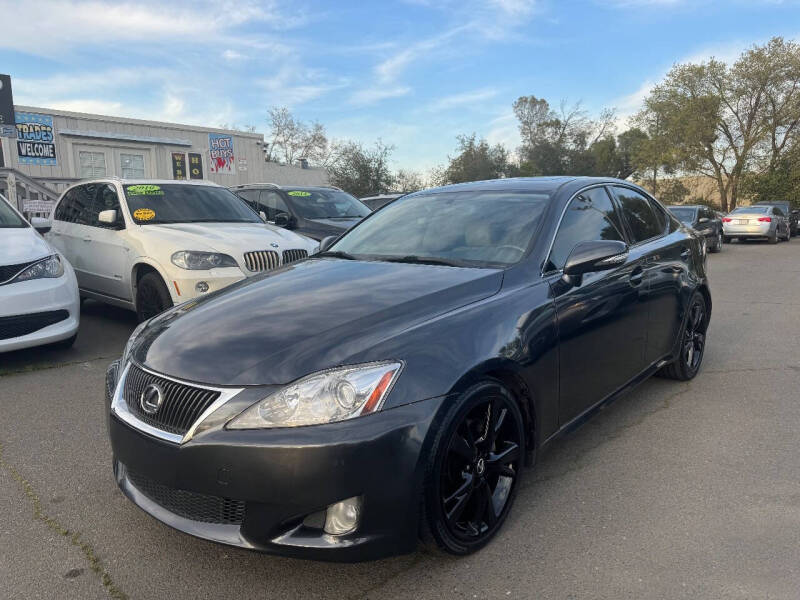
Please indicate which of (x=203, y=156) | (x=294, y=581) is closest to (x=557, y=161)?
(x=203, y=156)

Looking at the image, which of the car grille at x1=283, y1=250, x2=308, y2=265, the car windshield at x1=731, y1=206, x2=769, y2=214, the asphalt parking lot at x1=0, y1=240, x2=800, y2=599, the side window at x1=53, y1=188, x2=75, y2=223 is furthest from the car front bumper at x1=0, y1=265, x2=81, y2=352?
the car windshield at x1=731, y1=206, x2=769, y2=214

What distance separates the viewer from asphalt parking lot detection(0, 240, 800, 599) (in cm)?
240

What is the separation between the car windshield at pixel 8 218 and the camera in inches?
241

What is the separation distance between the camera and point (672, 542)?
268 cm

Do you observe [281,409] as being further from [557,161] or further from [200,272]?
[557,161]

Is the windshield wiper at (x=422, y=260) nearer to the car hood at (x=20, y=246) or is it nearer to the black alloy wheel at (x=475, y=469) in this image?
the black alloy wheel at (x=475, y=469)

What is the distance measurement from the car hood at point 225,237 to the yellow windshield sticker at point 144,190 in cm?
67

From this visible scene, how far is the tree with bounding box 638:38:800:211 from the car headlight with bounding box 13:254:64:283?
3826 cm

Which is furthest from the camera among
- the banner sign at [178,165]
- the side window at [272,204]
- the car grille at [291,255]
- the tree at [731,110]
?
the tree at [731,110]

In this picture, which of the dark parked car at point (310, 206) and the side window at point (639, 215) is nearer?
the side window at point (639, 215)

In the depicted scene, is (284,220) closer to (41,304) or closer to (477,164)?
(41,304)

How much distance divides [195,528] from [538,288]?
182 cm

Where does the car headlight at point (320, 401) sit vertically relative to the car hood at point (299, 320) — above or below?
below

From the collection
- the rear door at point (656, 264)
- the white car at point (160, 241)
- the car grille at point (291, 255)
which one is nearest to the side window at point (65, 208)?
the white car at point (160, 241)
